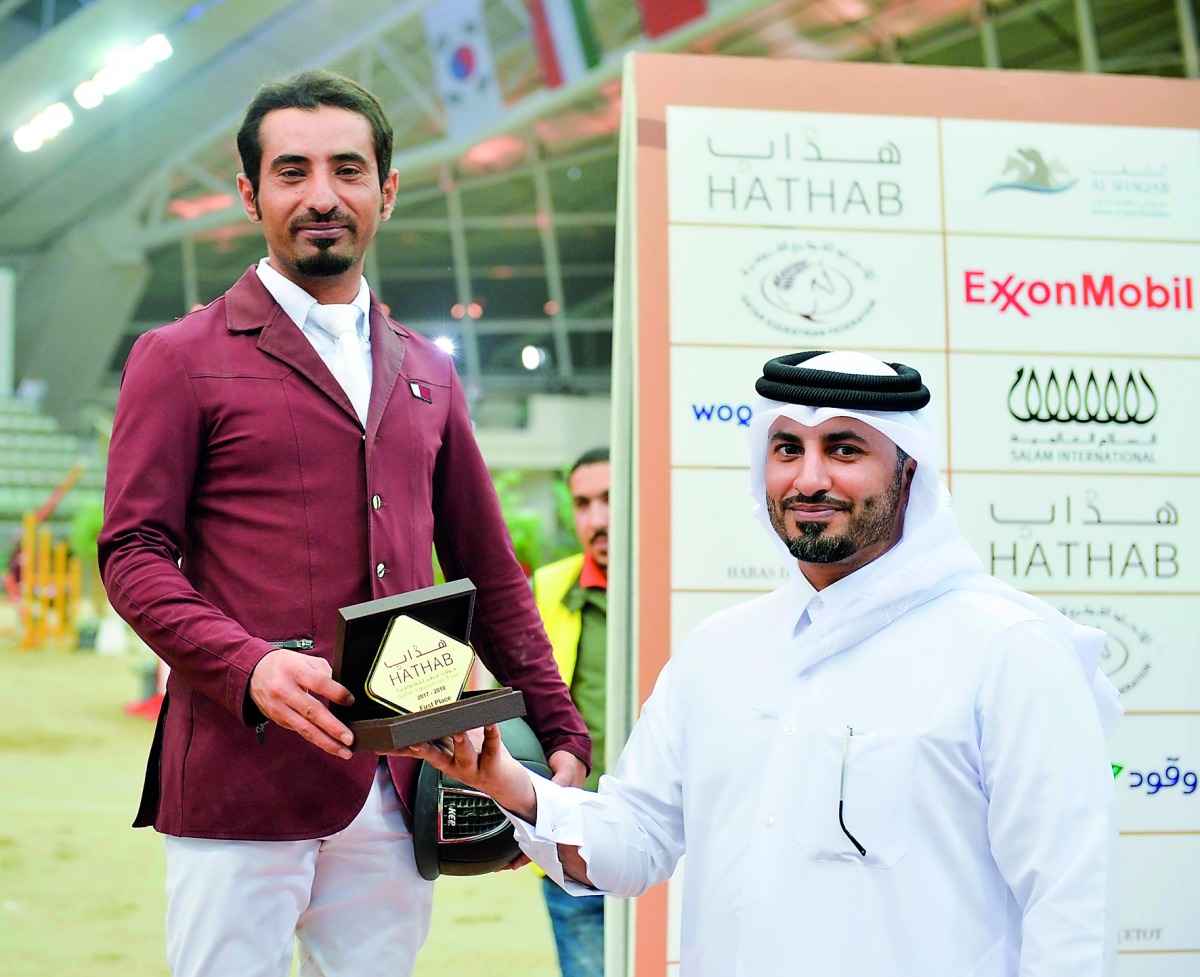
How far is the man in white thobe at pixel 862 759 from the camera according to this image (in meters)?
1.32

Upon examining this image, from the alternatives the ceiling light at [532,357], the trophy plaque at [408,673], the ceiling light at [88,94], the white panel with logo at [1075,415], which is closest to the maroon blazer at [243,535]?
the trophy plaque at [408,673]

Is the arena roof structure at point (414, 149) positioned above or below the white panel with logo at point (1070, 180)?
above

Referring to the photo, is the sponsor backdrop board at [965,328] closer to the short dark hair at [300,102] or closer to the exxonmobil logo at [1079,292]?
the exxonmobil logo at [1079,292]

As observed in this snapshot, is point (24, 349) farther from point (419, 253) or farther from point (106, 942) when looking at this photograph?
point (106, 942)

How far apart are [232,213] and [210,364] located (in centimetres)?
1519

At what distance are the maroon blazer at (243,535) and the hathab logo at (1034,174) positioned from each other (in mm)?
1741

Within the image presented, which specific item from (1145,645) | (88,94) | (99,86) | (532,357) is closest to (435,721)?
(1145,645)

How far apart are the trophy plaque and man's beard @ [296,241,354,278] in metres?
0.47

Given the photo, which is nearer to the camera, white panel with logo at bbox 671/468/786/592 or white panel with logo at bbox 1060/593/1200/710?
white panel with logo at bbox 671/468/786/592

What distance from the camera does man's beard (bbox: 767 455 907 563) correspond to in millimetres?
1459

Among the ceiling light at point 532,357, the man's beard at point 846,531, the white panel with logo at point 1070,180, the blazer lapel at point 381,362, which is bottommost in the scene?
the man's beard at point 846,531

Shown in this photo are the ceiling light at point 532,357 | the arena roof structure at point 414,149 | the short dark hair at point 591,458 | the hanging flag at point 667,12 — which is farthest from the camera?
the ceiling light at point 532,357

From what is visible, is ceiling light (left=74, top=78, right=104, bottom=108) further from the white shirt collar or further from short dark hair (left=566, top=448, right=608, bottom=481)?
the white shirt collar

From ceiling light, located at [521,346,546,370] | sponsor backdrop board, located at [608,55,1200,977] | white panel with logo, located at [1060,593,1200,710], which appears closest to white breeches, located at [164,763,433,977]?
sponsor backdrop board, located at [608,55,1200,977]
